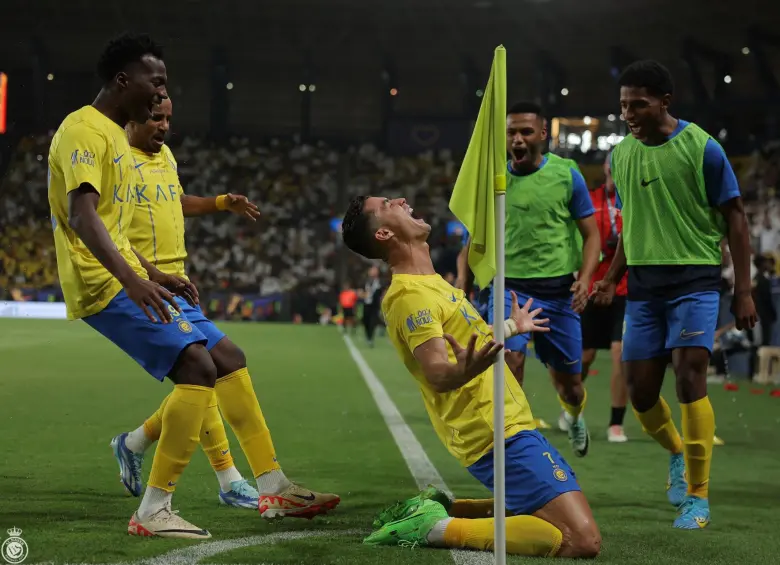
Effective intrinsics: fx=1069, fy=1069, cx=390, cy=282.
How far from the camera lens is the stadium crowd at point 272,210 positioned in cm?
3189

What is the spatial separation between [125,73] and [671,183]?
2.75 meters

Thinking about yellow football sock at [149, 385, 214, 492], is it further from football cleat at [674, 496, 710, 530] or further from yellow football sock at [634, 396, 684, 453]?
yellow football sock at [634, 396, 684, 453]

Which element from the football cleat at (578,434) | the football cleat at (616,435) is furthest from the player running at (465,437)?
the football cleat at (616,435)

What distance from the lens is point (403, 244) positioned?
4336mm

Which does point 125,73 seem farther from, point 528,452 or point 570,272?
point 570,272

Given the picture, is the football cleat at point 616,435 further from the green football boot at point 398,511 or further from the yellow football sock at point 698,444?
the green football boot at point 398,511

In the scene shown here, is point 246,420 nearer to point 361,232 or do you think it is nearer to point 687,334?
point 361,232

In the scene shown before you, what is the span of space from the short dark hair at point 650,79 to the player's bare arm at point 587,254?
4.88ft

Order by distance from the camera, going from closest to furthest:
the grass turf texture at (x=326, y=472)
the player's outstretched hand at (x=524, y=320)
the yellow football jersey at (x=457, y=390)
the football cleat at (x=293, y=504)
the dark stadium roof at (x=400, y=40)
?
1. the player's outstretched hand at (x=524, y=320)
2. the yellow football jersey at (x=457, y=390)
3. the grass turf texture at (x=326, y=472)
4. the football cleat at (x=293, y=504)
5. the dark stadium roof at (x=400, y=40)

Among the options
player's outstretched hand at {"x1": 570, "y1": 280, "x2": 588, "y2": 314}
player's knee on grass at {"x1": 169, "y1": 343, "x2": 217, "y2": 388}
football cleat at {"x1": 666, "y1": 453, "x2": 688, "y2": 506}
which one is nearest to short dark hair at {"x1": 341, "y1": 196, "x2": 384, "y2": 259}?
player's knee on grass at {"x1": 169, "y1": 343, "x2": 217, "y2": 388}

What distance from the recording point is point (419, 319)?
13.1 ft

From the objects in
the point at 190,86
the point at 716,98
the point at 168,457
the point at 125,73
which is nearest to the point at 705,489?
the point at 168,457
